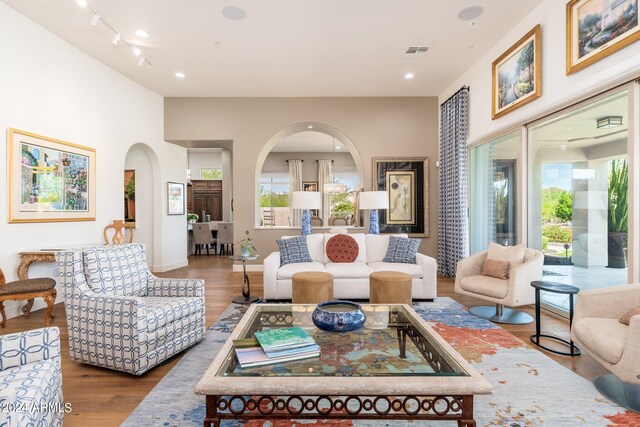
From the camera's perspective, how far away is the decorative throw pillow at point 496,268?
338 centimetres

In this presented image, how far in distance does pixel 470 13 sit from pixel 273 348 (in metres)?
3.97

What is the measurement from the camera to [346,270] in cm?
393

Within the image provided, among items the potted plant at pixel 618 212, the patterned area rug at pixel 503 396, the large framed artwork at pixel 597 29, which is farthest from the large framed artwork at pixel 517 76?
the patterned area rug at pixel 503 396

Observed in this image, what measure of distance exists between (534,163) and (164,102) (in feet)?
20.5

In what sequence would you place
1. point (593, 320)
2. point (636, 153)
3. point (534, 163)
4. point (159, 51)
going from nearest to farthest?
point (593, 320) → point (636, 153) → point (534, 163) → point (159, 51)

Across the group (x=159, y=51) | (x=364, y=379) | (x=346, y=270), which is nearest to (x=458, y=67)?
(x=346, y=270)

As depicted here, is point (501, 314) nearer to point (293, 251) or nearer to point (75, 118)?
point (293, 251)

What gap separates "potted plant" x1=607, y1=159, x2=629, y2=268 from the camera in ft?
8.98

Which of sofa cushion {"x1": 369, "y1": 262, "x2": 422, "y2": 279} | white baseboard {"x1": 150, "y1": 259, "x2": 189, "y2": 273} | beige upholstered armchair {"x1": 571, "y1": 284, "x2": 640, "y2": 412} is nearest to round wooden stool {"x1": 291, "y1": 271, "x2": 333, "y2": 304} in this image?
sofa cushion {"x1": 369, "y1": 262, "x2": 422, "y2": 279}

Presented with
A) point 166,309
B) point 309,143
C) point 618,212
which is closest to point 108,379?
point 166,309

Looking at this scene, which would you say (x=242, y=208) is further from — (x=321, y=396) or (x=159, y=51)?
(x=321, y=396)

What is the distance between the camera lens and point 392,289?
3473mm

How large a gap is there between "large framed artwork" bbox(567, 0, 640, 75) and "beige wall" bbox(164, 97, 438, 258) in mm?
3121

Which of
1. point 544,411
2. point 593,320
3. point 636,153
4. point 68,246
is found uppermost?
point 636,153
